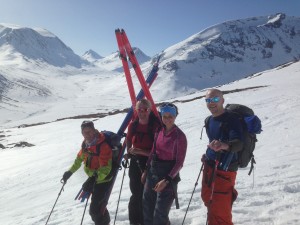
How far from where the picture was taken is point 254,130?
524cm

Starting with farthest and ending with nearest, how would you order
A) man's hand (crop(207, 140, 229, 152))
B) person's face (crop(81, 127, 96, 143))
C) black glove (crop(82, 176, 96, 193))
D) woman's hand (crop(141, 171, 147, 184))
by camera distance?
black glove (crop(82, 176, 96, 193))
person's face (crop(81, 127, 96, 143))
woman's hand (crop(141, 171, 147, 184))
man's hand (crop(207, 140, 229, 152))

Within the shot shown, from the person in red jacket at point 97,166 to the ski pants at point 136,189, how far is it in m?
0.47

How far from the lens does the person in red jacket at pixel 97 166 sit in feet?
21.2

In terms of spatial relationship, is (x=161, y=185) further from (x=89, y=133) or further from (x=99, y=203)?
(x=89, y=133)

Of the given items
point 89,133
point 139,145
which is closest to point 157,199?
point 139,145

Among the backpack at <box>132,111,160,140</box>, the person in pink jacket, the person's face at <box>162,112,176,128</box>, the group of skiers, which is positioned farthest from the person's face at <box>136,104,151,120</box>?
the person's face at <box>162,112,176,128</box>

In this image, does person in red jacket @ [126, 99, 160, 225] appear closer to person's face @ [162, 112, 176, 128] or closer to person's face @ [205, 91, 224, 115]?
person's face @ [162, 112, 176, 128]

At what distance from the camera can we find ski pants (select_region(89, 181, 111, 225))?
6.54 m

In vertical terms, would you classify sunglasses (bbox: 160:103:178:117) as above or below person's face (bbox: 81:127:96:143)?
above

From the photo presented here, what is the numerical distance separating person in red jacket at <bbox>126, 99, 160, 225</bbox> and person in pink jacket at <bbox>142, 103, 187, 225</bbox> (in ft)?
1.62

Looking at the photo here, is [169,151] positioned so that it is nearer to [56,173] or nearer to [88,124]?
[88,124]

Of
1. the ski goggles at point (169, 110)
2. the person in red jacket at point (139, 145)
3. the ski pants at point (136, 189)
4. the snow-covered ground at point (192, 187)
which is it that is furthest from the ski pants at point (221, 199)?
the ski pants at point (136, 189)

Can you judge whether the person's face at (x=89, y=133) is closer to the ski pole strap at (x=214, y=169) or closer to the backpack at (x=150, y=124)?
the backpack at (x=150, y=124)

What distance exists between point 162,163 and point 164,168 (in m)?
0.09
